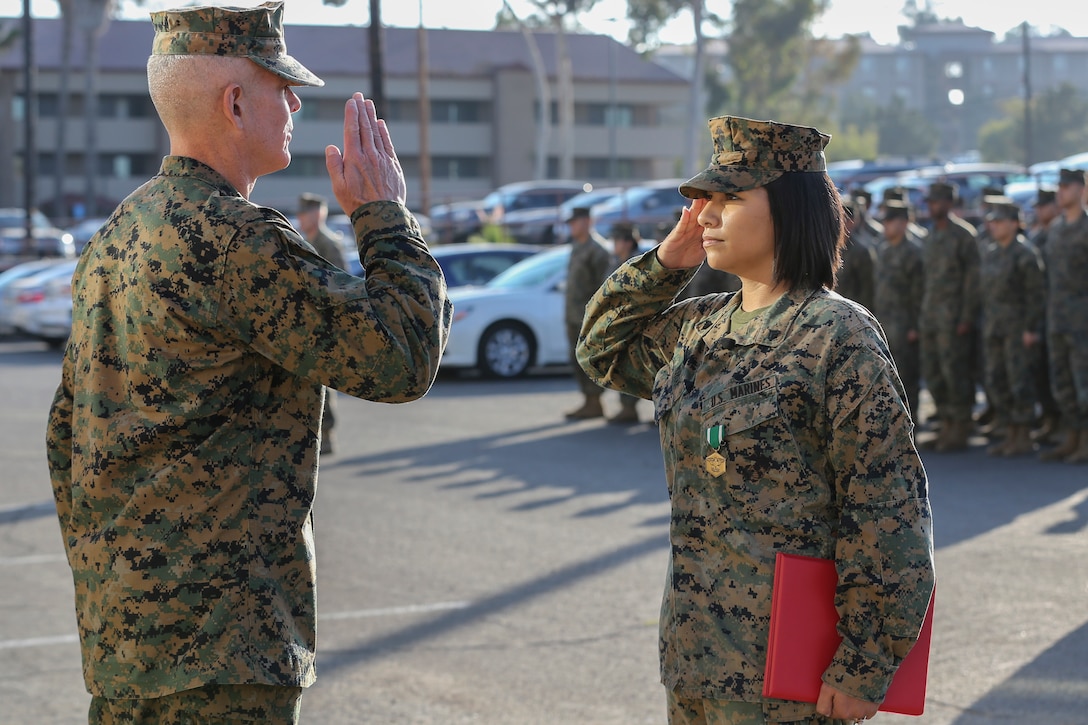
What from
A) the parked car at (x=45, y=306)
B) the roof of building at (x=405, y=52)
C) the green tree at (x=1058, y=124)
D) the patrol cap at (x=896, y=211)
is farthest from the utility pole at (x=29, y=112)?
→ the green tree at (x=1058, y=124)

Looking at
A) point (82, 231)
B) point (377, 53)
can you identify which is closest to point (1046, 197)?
point (377, 53)

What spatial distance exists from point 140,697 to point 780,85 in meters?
75.4

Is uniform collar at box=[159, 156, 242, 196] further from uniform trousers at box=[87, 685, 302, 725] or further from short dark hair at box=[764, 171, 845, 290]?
short dark hair at box=[764, 171, 845, 290]

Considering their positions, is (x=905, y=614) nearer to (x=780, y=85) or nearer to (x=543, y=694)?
(x=543, y=694)

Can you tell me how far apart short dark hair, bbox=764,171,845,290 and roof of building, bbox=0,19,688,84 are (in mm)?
64899

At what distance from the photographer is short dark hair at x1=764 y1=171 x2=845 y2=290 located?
316 cm

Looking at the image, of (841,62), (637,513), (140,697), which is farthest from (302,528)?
(841,62)

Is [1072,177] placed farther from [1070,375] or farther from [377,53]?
[377,53]

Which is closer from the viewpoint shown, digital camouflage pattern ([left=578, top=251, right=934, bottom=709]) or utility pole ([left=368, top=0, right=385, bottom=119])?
digital camouflage pattern ([left=578, top=251, right=934, bottom=709])

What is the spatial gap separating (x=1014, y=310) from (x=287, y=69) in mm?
10210

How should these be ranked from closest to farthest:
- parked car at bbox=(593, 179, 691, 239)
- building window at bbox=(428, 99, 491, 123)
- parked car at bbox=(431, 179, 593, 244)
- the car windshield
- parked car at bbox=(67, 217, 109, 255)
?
1. the car windshield
2. parked car at bbox=(593, 179, 691, 239)
3. parked car at bbox=(431, 179, 593, 244)
4. parked car at bbox=(67, 217, 109, 255)
5. building window at bbox=(428, 99, 491, 123)

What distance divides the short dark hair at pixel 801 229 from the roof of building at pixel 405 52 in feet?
213

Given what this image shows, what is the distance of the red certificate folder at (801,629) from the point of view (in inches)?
117

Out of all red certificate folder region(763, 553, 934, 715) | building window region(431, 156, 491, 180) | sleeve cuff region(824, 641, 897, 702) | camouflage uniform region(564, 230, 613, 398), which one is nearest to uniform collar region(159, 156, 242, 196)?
red certificate folder region(763, 553, 934, 715)
